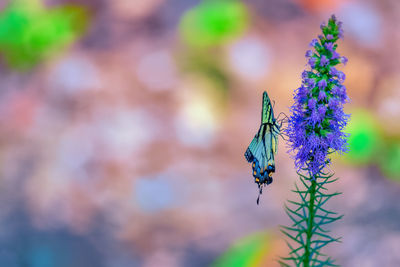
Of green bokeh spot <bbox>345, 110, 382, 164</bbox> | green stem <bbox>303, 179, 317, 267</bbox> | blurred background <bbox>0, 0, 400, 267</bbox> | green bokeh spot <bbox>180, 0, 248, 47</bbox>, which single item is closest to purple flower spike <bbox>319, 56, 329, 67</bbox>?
green stem <bbox>303, 179, 317, 267</bbox>

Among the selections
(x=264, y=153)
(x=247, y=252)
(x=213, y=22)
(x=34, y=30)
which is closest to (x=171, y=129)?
(x=213, y=22)

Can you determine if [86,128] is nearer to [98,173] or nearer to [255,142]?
[98,173]

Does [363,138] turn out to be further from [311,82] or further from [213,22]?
[311,82]

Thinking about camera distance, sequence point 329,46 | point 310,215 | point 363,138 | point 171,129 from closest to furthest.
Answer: point 329,46 → point 310,215 → point 363,138 → point 171,129

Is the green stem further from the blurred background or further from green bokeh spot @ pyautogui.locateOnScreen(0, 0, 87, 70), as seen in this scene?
green bokeh spot @ pyautogui.locateOnScreen(0, 0, 87, 70)

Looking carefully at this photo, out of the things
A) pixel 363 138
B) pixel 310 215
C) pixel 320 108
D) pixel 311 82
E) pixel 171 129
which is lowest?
pixel 310 215

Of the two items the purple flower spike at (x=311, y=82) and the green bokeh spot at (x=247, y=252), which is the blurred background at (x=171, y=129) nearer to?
the green bokeh spot at (x=247, y=252)

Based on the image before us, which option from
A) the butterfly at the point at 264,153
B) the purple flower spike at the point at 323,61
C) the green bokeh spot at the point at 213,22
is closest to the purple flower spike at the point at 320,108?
the purple flower spike at the point at 323,61
